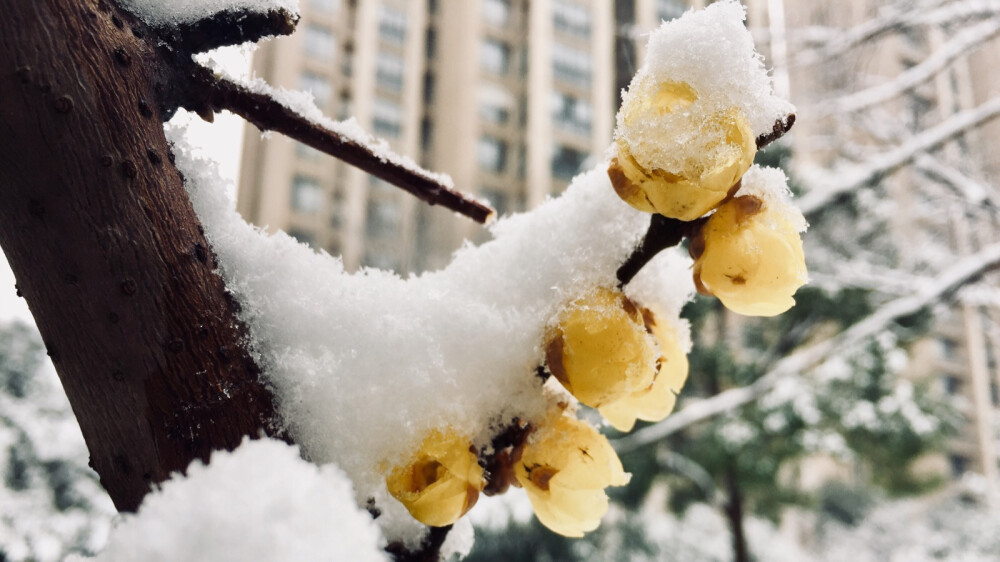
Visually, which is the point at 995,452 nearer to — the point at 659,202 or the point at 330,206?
the point at 330,206

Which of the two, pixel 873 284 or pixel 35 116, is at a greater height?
pixel 35 116

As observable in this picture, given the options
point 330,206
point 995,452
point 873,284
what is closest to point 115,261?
point 873,284

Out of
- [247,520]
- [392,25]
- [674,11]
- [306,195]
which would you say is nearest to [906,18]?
[674,11]

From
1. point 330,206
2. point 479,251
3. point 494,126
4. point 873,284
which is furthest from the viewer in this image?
point 494,126

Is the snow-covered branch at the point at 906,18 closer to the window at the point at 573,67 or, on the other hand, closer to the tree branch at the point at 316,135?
the tree branch at the point at 316,135

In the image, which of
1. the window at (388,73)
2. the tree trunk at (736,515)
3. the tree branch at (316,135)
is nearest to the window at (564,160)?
the window at (388,73)
